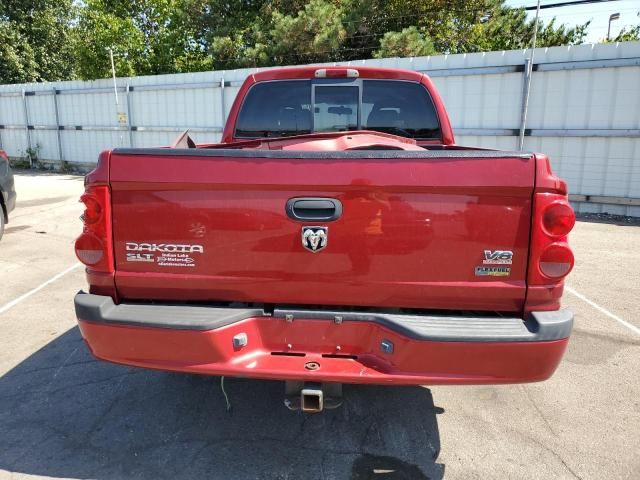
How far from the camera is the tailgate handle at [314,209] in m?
2.24

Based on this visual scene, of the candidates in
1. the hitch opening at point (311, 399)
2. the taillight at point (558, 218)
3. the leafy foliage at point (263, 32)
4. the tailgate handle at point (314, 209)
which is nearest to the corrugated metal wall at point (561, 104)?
the leafy foliage at point (263, 32)

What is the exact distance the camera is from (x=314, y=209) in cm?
226

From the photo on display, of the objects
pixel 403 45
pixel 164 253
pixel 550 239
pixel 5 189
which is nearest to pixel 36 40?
pixel 403 45

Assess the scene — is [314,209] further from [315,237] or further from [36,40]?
[36,40]

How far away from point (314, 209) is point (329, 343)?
64 cm

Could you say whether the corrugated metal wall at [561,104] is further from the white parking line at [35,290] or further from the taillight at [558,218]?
the taillight at [558,218]

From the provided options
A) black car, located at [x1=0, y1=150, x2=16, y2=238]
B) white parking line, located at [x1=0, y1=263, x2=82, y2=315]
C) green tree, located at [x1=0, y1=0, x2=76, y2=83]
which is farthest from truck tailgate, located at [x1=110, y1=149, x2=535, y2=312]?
green tree, located at [x1=0, y1=0, x2=76, y2=83]

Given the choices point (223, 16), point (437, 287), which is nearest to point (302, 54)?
point (223, 16)

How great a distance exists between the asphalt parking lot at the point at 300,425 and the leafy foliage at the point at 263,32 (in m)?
15.7

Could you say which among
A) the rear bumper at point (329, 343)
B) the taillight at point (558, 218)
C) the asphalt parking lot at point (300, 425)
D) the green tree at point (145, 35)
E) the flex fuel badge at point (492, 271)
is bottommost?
the asphalt parking lot at point (300, 425)

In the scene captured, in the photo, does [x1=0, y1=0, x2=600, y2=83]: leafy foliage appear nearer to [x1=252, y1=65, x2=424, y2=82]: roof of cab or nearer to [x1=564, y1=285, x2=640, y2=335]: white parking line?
[x1=564, y1=285, x2=640, y2=335]: white parking line

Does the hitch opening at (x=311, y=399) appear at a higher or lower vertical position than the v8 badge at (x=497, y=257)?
lower

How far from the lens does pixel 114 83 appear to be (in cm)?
1596

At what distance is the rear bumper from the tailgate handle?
17.9 inches
